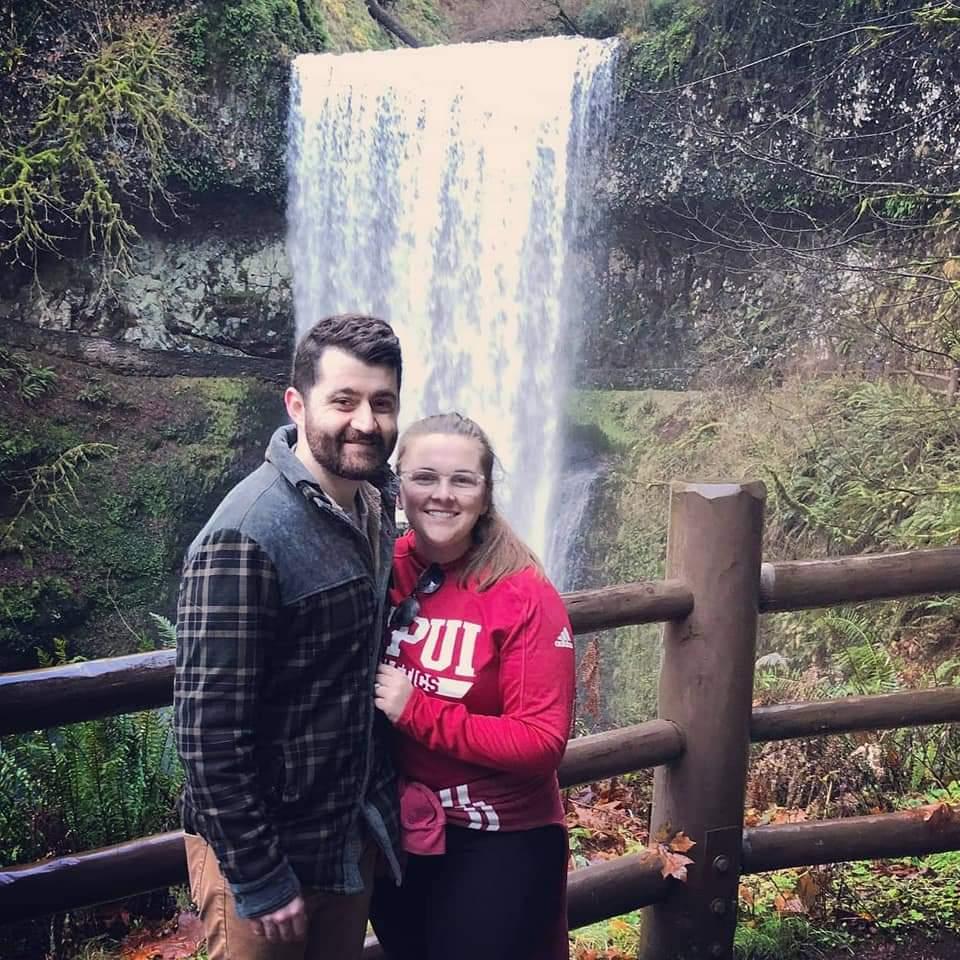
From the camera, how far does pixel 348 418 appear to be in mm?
1920

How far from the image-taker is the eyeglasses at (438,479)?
2129 millimetres

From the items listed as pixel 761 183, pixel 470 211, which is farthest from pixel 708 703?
pixel 470 211

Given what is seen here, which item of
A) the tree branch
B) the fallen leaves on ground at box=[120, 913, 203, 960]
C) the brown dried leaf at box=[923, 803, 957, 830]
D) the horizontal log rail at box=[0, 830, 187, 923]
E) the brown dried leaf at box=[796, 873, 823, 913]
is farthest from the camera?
the tree branch

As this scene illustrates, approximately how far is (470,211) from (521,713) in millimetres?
12554

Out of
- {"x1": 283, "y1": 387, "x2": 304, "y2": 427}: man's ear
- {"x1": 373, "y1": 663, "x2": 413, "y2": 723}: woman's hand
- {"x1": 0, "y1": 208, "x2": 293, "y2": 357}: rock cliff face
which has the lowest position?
{"x1": 373, "y1": 663, "x2": 413, "y2": 723}: woman's hand

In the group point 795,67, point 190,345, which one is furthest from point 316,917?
point 190,345

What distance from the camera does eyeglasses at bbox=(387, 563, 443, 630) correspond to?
2.14 m

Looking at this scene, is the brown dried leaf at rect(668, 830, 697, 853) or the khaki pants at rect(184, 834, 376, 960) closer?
the khaki pants at rect(184, 834, 376, 960)

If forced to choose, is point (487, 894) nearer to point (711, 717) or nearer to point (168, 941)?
point (711, 717)

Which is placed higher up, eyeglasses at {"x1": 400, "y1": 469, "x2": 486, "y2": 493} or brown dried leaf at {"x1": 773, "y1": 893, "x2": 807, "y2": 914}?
eyeglasses at {"x1": 400, "y1": 469, "x2": 486, "y2": 493}

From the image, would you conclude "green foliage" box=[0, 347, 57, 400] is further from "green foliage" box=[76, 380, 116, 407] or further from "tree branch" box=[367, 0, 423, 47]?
"tree branch" box=[367, 0, 423, 47]

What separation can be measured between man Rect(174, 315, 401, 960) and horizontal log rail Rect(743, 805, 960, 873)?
6.13ft

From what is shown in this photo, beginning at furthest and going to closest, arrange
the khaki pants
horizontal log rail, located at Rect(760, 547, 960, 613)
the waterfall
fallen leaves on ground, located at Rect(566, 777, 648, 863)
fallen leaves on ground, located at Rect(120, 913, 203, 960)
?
the waterfall < fallen leaves on ground, located at Rect(566, 777, 648, 863) < fallen leaves on ground, located at Rect(120, 913, 203, 960) < horizontal log rail, located at Rect(760, 547, 960, 613) < the khaki pants

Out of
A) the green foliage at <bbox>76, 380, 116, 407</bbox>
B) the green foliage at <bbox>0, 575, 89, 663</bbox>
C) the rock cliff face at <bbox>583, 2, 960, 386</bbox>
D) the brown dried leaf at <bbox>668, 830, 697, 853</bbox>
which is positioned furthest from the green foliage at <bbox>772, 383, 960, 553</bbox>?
the green foliage at <bbox>76, 380, 116, 407</bbox>
